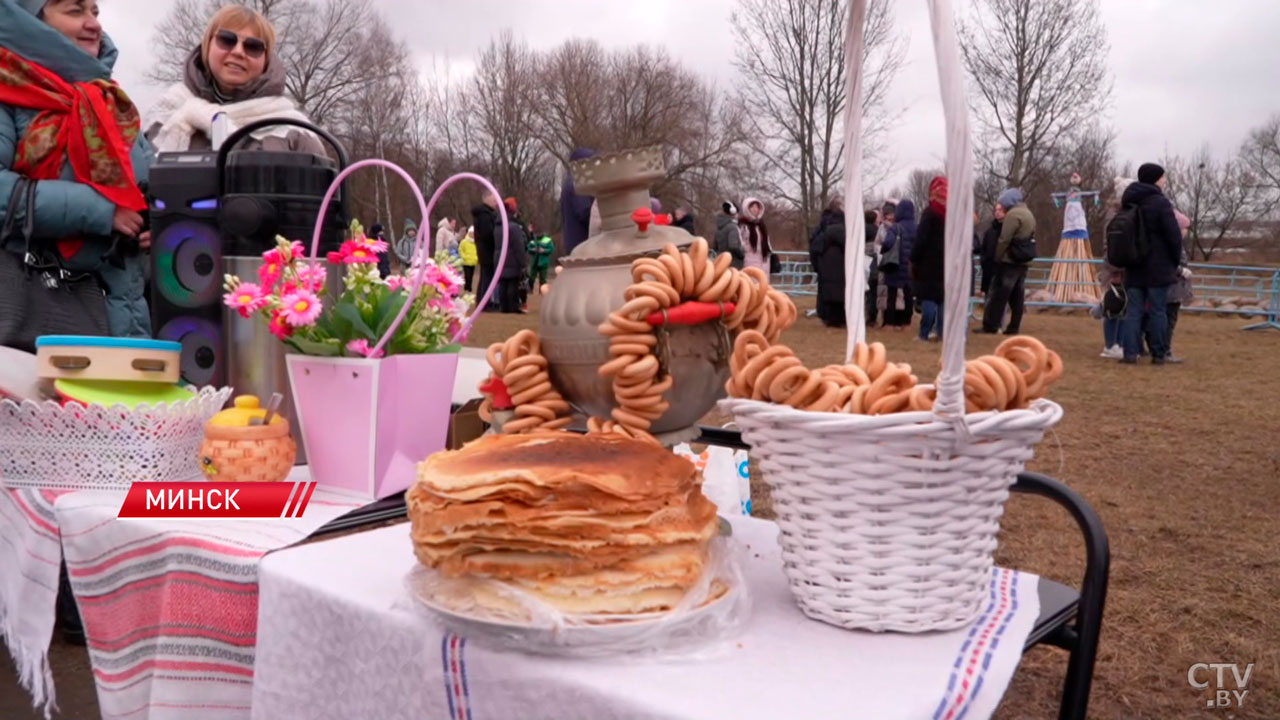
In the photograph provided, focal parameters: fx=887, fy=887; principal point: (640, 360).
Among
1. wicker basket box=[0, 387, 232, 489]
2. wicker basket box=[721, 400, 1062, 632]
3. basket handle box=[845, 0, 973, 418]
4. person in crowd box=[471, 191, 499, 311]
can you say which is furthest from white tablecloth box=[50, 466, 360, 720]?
person in crowd box=[471, 191, 499, 311]

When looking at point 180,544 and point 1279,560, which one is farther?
point 1279,560

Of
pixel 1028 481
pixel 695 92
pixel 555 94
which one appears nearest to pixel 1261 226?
pixel 695 92

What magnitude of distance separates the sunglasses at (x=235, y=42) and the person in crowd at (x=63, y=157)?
0.33 m

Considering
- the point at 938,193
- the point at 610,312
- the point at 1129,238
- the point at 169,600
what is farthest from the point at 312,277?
the point at 1129,238

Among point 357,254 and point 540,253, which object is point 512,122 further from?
point 357,254

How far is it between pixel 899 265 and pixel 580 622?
10.1m

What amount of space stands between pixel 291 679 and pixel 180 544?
299 mm

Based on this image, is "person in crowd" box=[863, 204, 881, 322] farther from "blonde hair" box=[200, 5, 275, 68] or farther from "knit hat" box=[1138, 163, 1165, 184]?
"blonde hair" box=[200, 5, 275, 68]

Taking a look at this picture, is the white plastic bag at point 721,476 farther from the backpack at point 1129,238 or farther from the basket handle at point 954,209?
the backpack at point 1129,238

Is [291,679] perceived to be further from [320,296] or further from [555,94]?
[555,94]

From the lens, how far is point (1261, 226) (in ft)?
89.5

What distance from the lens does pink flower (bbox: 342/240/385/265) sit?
1.42 meters

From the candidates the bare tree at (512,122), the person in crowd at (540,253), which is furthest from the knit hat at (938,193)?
the bare tree at (512,122)

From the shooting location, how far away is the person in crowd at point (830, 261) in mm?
9953
